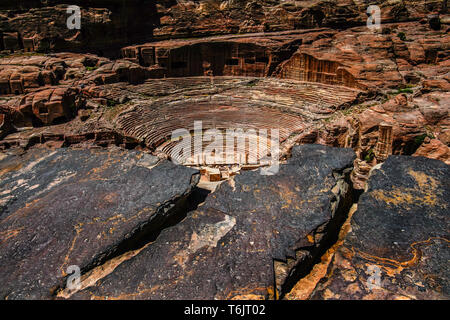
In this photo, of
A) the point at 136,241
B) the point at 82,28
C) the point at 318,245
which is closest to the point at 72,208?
the point at 136,241

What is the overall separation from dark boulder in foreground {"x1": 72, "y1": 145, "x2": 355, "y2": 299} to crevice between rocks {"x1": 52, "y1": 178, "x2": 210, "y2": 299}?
229 mm

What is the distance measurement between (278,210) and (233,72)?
12.9 metres

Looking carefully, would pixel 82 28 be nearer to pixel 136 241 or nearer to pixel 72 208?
pixel 72 208

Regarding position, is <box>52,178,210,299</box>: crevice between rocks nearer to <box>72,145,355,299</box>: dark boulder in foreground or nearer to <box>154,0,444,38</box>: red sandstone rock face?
<box>72,145,355,299</box>: dark boulder in foreground

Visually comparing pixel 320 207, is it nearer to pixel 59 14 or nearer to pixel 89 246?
pixel 89 246

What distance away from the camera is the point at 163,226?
231 inches

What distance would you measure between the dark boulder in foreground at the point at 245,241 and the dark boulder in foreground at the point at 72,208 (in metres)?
0.65

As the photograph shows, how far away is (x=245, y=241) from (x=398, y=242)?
268cm

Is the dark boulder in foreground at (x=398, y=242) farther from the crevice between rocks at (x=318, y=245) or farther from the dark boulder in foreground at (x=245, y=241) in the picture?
the dark boulder in foreground at (x=245, y=241)

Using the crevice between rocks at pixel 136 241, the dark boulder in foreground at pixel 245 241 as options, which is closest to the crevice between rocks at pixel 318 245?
the dark boulder in foreground at pixel 245 241

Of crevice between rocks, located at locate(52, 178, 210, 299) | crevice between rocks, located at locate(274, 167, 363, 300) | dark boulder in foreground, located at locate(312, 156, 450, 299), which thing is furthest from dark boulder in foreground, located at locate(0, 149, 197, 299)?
dark boulder in foreground, located at locate(312, 156, 450, 299)

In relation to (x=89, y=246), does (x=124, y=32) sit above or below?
above
